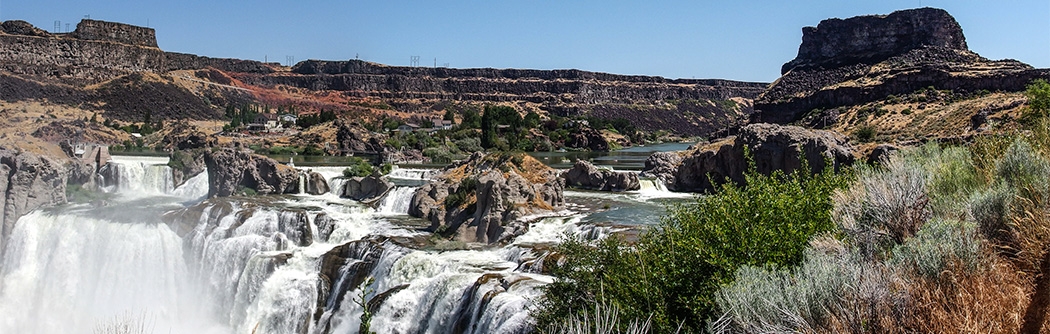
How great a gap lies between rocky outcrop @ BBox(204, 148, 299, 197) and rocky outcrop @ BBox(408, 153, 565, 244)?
33.4 feet

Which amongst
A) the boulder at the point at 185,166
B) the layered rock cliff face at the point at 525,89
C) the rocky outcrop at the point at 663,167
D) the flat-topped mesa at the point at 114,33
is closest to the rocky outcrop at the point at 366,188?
the boulder at the point at 185,166

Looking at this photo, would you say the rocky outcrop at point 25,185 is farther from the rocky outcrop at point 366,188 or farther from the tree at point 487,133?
the tree at point 487,133

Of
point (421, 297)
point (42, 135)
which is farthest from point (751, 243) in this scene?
point (42, 135)

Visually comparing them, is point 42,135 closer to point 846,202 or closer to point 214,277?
point 214,277

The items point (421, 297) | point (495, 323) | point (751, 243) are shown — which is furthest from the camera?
point (421, 297)

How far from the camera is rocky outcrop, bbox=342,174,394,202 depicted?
3569cm

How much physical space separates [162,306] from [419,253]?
10.5 meters

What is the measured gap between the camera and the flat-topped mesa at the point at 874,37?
8150cm

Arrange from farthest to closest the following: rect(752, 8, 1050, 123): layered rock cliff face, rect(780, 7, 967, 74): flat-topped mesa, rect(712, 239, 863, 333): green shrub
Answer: rect(780, 7, 967, 74): flat-topped mesa → rect(752, 8, 1050, 123): layered rock cliff face → rect(712, 239, 863, 333): green shrub

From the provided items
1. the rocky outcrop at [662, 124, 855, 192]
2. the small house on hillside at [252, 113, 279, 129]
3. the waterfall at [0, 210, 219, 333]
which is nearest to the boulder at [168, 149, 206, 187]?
the waterfall at [0, 210, 219, 333]

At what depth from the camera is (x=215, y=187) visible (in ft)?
124

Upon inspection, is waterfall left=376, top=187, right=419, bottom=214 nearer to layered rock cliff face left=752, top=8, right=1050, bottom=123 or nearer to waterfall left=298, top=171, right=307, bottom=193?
waterfall left=298, top=171, right=307, bottom=193

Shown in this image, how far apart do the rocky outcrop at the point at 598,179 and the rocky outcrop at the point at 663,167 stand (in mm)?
2961

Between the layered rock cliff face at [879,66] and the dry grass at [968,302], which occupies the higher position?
the layered rock cliff face at [879,66]
